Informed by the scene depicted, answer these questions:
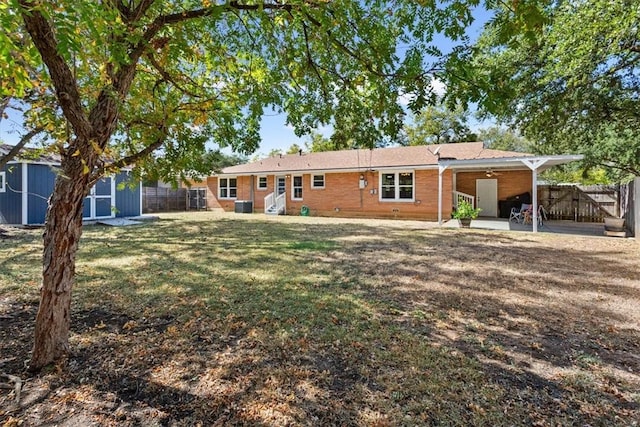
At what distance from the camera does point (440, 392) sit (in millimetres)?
2537

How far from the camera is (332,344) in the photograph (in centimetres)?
333

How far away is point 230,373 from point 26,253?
783 centimetres

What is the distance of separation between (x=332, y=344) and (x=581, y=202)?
708 inches

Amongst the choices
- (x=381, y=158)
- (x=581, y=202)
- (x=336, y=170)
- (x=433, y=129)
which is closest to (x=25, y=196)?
(x=336, y=170)

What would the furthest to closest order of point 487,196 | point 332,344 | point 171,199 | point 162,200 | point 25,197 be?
1. point 171,199
2. point 162,200
3. point 487,196
4. point 25,197
5. point 332,344

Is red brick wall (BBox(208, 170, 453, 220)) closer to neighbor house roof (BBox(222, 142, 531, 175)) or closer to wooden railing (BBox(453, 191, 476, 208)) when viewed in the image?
neighbor house roof (BBox(222, 142, 531, 175))

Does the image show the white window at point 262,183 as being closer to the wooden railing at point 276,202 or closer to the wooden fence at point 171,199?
the wooden railing at point 276,202

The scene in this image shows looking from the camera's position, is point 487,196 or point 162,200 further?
point 162,200

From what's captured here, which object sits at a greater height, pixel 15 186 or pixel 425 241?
pixel 15 186

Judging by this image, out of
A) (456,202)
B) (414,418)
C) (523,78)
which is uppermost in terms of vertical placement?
(523,78)

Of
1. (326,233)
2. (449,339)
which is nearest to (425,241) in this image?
(326,233)

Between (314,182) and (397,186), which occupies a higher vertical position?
(314,182)

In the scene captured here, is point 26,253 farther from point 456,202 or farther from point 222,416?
point 456,202

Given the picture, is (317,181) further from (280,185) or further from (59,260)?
(59,260)
